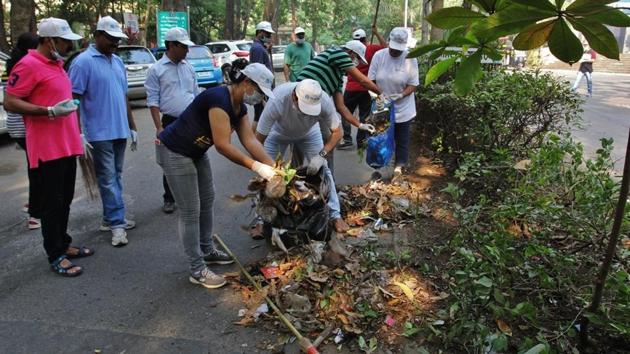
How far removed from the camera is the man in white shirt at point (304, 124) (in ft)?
12.0

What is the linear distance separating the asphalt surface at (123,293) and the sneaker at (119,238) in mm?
64

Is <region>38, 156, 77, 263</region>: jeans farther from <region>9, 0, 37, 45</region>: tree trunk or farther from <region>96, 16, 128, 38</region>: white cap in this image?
<region>9, 0, 37, 45</region>: tree trunk

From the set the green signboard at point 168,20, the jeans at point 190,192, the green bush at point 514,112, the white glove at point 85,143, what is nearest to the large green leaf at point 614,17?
the jeans at point 190,192

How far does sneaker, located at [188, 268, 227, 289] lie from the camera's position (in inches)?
140

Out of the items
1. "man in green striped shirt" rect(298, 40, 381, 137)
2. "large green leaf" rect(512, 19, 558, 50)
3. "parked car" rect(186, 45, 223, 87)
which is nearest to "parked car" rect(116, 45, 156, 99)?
"parked car" rect(186, 45, 223, 87)

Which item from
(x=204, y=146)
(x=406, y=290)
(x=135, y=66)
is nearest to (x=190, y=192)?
(x=204, y=146)

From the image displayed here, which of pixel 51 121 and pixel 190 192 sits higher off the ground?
pixel 51 121

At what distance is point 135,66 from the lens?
13.4 meters

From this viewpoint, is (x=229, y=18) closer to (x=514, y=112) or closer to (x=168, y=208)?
(x=168, y=208)

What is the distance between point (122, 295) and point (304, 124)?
1.96 metres

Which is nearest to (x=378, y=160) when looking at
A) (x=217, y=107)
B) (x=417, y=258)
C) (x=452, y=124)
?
(x=452, y=124)

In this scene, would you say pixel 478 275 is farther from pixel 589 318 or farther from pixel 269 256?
pixel 269 256

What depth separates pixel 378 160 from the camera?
5590mm

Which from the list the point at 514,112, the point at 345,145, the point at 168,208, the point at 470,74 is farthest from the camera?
the point at 345,145
